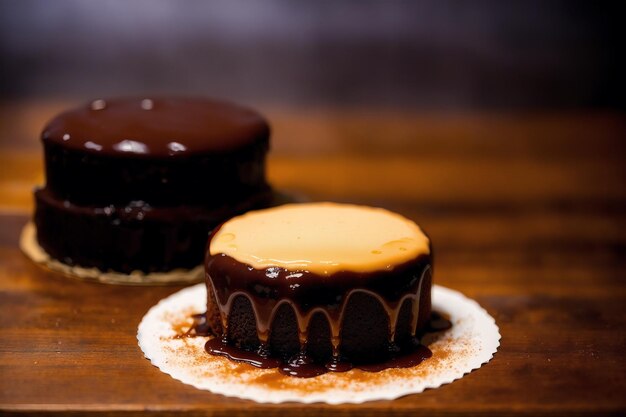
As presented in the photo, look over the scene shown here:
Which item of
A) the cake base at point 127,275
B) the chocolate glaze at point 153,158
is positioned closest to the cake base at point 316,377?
the cake base at point 127,275

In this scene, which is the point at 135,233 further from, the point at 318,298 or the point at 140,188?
the point at 318,298

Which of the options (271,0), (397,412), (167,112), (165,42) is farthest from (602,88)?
(397,412)

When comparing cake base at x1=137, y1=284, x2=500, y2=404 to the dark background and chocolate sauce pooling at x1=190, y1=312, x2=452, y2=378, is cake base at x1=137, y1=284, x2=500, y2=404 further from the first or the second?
the dark background

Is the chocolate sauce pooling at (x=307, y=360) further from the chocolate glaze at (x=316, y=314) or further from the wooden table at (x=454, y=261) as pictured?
the wooden table at (x=454, y=261)

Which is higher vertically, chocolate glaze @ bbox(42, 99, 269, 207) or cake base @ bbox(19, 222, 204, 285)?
chocolate glaze @ bbox(42, 99, 269, 207)

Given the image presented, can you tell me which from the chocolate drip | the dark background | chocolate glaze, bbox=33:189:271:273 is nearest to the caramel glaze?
the chocolate drip

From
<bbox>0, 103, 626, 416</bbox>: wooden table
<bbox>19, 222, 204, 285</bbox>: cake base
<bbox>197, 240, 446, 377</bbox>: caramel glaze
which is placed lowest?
<bbox>19, 222, 204, 285</bbox>: cake base
